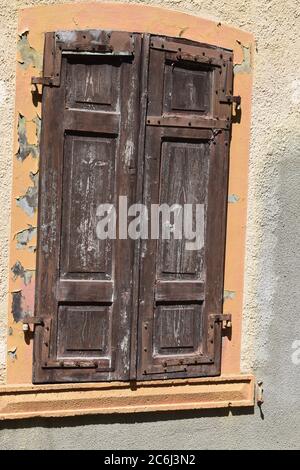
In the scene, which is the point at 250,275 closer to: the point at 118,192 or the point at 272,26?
the point at 118,192

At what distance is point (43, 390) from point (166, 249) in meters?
1.07

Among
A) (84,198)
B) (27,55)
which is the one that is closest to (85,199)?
(84,198)

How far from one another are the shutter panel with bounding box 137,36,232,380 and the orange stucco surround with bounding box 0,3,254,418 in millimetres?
87

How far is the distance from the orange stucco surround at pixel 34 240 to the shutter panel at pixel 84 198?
8 centimetres

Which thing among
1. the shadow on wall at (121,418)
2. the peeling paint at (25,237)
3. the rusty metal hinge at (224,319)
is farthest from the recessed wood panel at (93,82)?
the shadow on wall at (121,418)

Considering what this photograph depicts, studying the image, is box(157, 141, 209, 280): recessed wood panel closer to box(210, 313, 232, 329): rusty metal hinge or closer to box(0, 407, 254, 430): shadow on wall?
box(210, 313, 232, 329): rusty metal hinge

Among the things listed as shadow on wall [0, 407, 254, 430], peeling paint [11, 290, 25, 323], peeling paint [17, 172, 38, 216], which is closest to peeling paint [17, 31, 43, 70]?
peeling paint [17, 172, 38, 216]

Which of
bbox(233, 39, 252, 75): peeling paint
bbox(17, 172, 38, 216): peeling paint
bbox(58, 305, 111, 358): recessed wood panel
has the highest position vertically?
bbox(233, 39, 252, 75): peeling paint

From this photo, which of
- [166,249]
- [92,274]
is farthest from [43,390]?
[166,249]

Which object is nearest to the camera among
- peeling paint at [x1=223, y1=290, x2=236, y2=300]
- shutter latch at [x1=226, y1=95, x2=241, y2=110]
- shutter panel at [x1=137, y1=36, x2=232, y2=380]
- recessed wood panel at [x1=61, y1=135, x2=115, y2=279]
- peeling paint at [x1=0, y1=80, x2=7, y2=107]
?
peeling paint at [x1=0, y1=80, x2=7, y2=107]

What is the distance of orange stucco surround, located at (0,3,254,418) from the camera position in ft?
14.1

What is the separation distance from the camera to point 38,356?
14.2 feet

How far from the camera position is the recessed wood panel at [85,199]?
4.36m

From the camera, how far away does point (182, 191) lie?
4.57 m
